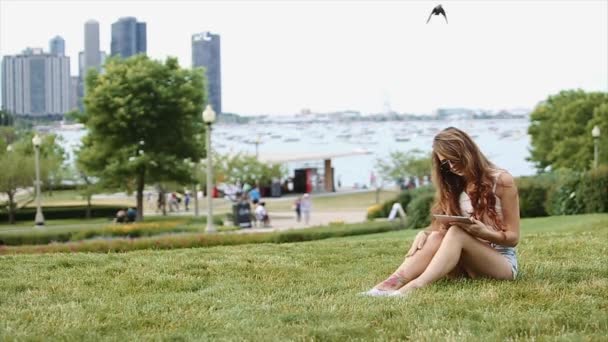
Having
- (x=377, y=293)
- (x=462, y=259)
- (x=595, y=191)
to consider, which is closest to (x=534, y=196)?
(x=595, y=191)

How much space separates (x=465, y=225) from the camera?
6094 millimetres

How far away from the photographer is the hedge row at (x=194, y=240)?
15.5m

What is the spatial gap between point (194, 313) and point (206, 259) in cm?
279

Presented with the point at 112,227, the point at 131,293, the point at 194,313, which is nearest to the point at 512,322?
the point at 194,313

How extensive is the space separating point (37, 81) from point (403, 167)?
30.8 metres

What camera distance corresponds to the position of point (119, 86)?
122ft

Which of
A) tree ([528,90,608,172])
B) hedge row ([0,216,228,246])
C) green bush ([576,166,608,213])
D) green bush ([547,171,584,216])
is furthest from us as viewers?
tree ([528,90,608,172])

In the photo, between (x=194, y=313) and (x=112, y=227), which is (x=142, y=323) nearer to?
(x=194, y=313)

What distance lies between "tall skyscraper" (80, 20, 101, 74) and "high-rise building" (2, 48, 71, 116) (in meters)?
14.8

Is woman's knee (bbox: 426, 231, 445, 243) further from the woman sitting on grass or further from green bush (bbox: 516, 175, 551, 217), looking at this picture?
green bush (bbox: 516, 175, 551, 217)

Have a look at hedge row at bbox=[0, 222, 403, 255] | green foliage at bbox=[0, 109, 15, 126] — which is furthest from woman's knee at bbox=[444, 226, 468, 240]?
green foliage at bbox=[0, 109, 15, 126]

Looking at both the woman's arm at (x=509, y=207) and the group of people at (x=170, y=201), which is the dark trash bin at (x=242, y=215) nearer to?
the group of people at (x=170, y=201)

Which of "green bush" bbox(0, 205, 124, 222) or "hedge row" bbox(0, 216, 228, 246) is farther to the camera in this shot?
"green bush" bbox(0, 205, 124, 222)

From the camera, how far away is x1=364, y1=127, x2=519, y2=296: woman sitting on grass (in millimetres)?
6141
